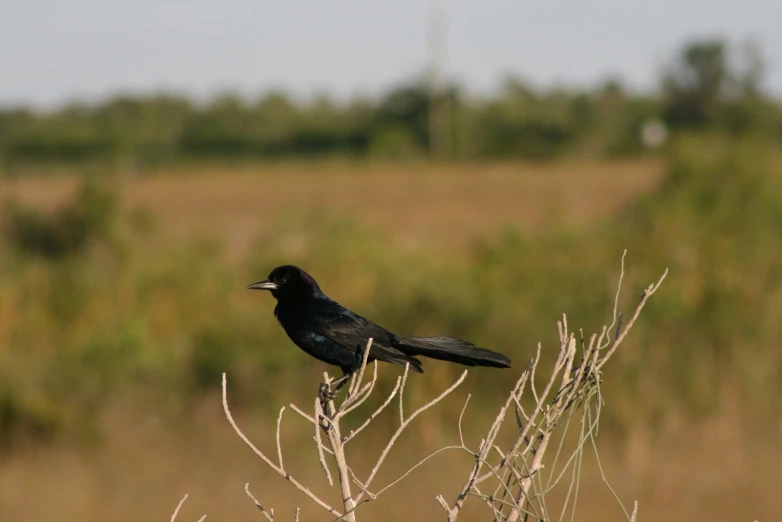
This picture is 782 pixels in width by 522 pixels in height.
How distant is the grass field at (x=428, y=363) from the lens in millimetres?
7914

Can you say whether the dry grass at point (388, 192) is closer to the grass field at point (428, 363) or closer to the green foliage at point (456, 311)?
the grass field at point (428, 363)

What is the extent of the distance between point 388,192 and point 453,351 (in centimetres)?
3010

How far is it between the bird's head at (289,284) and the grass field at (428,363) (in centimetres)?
447

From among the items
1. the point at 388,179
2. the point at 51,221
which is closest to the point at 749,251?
the point at 51,221

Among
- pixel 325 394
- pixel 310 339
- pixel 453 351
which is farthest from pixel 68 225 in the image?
pixel 453 351

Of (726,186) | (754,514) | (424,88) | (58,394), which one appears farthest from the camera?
(424,88)

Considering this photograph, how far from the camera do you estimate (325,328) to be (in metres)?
2.70

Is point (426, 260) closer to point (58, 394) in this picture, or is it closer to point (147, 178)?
point (58, 394)

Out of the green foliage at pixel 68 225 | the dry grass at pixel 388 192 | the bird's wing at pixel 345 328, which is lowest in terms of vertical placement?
the dry grass at pixel 388 192

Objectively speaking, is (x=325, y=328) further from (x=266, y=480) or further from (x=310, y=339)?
(x=266, y=480)

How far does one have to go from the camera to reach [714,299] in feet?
35.1

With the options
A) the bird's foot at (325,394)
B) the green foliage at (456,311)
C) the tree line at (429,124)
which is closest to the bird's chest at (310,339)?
the bird's foot at (325,394)

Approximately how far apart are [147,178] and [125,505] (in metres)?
29.9

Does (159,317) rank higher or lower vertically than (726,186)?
lower
